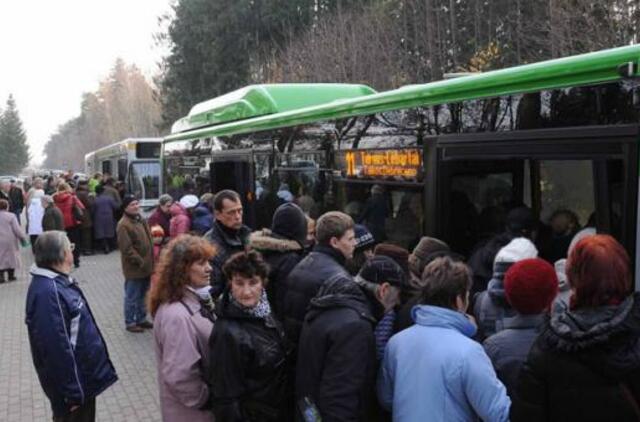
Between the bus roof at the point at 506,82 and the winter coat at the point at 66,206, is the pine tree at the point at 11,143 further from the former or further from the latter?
the bus roof at the point at 506,82

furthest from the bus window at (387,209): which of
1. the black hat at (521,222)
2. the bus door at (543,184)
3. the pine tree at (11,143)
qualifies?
the pine tree at (11,143)

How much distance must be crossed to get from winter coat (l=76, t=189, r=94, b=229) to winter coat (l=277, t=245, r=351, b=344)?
14876mm

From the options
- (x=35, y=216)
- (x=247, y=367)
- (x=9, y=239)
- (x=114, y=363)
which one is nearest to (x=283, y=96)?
(x=114, y=363)

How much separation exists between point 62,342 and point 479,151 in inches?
113

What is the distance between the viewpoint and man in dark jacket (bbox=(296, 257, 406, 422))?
3.07 m

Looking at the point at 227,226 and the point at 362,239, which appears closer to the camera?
the point at 362,239

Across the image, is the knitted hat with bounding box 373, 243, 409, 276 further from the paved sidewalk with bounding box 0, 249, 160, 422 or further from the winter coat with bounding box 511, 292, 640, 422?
the paved sidewalk with bounding box 0, 249, 160, 422

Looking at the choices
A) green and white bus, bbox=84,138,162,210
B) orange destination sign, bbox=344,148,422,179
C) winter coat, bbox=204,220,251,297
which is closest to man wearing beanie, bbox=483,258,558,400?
orange destination sign, bbox=344,148,422,179

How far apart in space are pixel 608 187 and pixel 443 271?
1207mm

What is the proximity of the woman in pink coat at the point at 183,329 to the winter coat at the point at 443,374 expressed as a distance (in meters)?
1.11

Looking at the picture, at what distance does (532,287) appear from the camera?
9.78 ft

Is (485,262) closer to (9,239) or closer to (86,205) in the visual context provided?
(9,239)

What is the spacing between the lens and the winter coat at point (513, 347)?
9.93ft

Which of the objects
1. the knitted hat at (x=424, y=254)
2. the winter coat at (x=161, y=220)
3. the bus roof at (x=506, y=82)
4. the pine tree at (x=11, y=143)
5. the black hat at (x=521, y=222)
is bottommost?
the winter coat at (x=161, y=220)
